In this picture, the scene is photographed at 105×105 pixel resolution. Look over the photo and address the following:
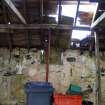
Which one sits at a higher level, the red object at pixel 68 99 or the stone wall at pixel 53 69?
the stone wall at pixel 53 69

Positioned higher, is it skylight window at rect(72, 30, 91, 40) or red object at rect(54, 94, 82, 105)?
skylight window at rect(72, 30, 91, 40)

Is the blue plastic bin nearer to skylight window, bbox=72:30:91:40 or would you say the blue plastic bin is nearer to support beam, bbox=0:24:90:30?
support beam, bbox=0:24:90:30

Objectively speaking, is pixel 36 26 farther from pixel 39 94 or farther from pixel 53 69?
pixel 39 94

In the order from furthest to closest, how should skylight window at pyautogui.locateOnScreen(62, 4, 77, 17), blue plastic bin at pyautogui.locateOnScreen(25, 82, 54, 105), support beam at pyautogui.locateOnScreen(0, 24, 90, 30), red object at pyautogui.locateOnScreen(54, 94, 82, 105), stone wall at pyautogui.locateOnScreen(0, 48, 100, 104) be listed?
stone wall at pyautogui.locateOnScreen(0, 48, 100, 104) → support beam at pyautogui.locateOnScreen(0, 24, 90, 30) → skylight window at pyautogui.locateOnScreen(62, 4, 77, 17) → red object at pyautogui.locateOnScreen(54, 94, 82, 105) → blue plastic bin at pyautogui.locateOnScreen(25, 82, 54, 105)

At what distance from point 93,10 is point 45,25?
1.32 metres

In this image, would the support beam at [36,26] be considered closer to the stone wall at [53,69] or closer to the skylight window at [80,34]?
the skylight window at [80,34]

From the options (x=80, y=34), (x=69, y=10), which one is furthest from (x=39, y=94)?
(x=80, y=34)

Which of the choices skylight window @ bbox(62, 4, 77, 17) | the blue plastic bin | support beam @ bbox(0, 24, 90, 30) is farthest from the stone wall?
the blue plastic bin

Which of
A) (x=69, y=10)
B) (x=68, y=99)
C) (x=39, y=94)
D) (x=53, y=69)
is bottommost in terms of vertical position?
(x=68, y=99)

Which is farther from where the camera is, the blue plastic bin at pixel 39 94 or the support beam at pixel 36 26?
the support beam at pixel 36 26

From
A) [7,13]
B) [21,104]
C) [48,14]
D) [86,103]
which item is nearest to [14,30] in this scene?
[7,13]

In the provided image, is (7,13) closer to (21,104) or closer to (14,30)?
(14,30)

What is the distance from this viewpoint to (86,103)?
766 centimetres

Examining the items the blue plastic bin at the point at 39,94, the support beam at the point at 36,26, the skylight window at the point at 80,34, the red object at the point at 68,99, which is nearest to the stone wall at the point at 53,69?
the skylight window at the point at 80,34
